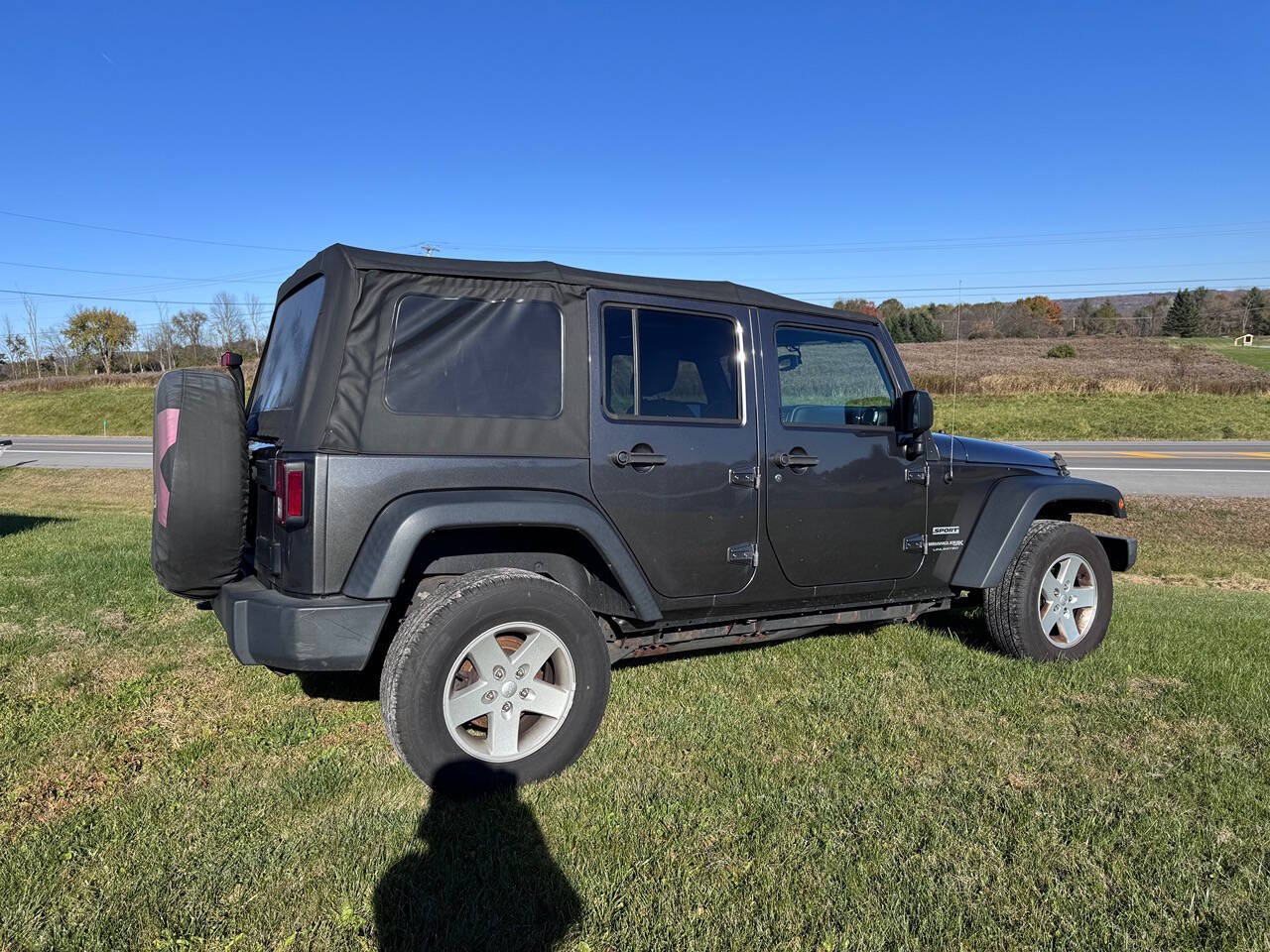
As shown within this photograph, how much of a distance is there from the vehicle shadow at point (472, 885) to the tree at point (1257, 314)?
80356mm

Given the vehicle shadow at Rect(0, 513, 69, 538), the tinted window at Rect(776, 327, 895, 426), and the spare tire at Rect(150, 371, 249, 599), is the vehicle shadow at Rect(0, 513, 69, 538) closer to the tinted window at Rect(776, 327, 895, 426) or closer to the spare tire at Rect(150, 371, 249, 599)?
the spare tire at Rect(150, 371, 249, 599)

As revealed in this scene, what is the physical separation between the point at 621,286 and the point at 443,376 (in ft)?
2.95

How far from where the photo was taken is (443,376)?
3375 mm

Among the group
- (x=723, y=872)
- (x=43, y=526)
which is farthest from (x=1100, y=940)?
(x=43, y=526)

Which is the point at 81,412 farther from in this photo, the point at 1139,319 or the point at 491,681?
the point at 1139,319

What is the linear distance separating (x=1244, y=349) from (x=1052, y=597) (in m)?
64.2

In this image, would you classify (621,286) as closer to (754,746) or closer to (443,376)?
(443,376)

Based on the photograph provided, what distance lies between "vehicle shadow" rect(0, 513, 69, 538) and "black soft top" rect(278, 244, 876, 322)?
22.4 ft

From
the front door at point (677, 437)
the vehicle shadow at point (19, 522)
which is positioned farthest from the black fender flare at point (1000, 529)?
the vehicle shadow at point (19, 522)

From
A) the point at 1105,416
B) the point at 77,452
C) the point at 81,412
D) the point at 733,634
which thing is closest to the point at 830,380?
the point at 733,634

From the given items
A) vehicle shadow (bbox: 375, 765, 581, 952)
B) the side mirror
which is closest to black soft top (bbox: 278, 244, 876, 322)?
the side mirror

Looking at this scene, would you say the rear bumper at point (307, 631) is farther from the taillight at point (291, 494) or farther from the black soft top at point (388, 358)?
the black soft top at point (388, 358)

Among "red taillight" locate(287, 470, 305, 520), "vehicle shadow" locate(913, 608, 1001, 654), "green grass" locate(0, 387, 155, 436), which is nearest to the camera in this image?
"red taillight" locate(287, 470, 305, 520)

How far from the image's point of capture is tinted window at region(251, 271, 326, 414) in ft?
11.8
